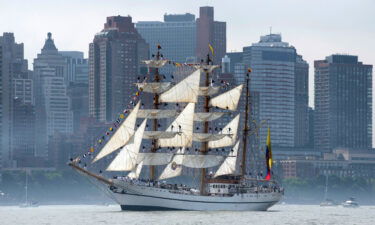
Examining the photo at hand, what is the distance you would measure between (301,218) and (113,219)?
27926mm

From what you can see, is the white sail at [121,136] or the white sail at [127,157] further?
the white sail at [127,157]

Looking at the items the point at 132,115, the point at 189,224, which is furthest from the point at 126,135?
the point at 189,224

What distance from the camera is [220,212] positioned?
19650cm

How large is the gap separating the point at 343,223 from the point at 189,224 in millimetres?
24286

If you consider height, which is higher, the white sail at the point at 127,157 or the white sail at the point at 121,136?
the white sail at the point at 121,136

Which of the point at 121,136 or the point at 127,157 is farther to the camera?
the point at 127,157

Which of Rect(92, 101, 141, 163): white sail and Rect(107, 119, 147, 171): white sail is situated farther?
Rect(107, 119, 147, 171): white sail

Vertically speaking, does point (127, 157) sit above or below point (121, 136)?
below

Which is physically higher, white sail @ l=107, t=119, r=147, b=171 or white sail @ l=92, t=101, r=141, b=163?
white sail @ l=92, t=101, r=141, b=163

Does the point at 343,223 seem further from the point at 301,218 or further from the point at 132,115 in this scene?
the point at 132,115

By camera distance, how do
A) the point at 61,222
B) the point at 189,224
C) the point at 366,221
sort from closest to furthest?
the point at 189,224
the point at 61,222
the point at 366,221

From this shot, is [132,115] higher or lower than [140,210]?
higher

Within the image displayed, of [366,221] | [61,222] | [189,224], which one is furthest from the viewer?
[366,221]

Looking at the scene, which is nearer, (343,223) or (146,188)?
(343,223)
